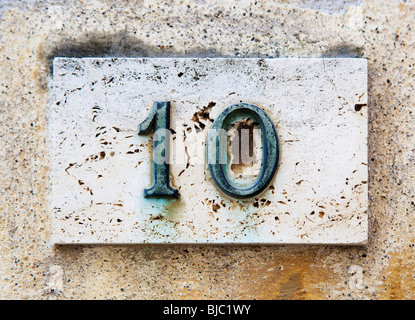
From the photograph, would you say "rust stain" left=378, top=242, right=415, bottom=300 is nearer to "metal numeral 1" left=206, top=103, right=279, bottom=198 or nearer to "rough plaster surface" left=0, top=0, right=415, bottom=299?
"rough plaster surface" left=0, top=0, right=415, bottom=299

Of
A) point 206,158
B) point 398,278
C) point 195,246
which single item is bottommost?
point 398,278

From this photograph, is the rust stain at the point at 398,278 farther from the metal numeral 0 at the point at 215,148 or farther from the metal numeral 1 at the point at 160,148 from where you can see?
the metal numeral 1 at the point at 160,148

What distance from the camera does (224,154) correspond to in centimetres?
116

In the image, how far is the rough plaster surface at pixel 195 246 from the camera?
122cm

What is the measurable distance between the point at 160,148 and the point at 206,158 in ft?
0.51

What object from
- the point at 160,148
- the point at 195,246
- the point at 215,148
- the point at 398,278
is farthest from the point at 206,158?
the point at 398,278

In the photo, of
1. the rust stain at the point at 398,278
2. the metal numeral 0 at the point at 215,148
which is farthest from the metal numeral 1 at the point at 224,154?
the rust stain at the point at 398,278

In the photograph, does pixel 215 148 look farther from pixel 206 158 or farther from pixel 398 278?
pixel 398 278

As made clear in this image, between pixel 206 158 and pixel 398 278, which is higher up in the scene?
pixel 206 158

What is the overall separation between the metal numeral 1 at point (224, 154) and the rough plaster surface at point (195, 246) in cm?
22

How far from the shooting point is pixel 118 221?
1.17 m

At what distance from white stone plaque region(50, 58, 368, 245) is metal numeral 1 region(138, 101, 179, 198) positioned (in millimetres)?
22

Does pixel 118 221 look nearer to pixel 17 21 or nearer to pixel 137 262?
pixel 137 262
